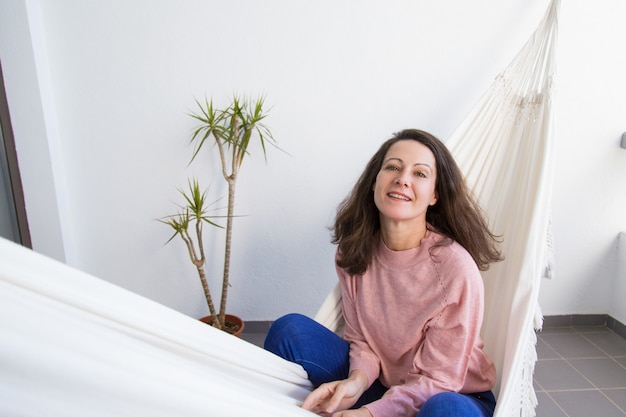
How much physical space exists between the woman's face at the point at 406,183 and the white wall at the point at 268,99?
0.74 m

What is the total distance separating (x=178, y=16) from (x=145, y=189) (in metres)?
0.81

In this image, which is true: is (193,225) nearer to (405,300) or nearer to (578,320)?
(405,300)

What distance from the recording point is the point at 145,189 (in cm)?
203

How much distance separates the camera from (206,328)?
95cm

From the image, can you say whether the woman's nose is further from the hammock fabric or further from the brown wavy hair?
the hammock fabric

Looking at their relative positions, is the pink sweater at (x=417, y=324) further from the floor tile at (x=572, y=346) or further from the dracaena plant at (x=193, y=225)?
the floor tile at (x=572, y=346)

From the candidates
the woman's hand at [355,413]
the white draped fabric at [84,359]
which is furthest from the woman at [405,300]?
the white draped fabric at [84,359]

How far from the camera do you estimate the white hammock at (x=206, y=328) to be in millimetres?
519

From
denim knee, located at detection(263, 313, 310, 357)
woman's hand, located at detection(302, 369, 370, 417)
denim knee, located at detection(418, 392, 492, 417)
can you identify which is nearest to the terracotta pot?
denim knee, located at detection(263, 313, 310, 357)

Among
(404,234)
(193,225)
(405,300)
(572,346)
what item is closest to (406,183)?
(404,234)

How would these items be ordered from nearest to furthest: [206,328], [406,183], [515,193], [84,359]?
[84,359] < [206,328] < [406,183] < [515,193]

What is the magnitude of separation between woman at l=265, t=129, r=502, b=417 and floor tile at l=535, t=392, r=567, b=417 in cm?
72

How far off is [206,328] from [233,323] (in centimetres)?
118

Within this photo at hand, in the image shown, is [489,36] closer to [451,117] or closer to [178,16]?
[451,117]
